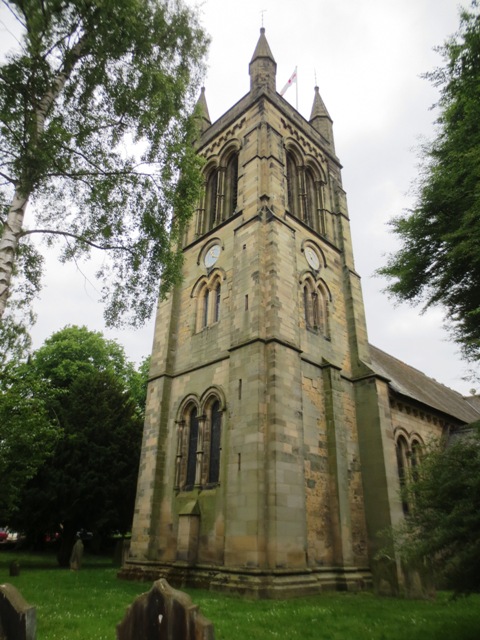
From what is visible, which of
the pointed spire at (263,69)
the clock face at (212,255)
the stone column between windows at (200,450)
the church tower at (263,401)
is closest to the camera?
the church tower at (263,401)

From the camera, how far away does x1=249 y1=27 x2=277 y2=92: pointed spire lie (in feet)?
67.8

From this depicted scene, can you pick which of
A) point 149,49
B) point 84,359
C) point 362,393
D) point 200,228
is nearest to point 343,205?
point 200,228

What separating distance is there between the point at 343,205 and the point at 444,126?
434 inches

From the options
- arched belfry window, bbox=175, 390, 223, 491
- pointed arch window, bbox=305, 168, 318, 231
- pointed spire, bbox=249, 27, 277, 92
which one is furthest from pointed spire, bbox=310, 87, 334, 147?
arched belfry window, bbox=175, 390, 223, 491

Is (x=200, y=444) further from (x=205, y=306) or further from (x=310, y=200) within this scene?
(x=310, y=200)

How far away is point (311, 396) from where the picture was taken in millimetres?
14398

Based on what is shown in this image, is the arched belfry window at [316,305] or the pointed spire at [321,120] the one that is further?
the pointed spire at [321,120]

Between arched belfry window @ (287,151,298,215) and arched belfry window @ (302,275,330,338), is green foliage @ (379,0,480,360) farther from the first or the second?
arched belfry window @ (287,151,298,215)

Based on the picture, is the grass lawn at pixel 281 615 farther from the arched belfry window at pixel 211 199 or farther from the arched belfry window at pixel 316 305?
the arched belfry window at pixel 211 199

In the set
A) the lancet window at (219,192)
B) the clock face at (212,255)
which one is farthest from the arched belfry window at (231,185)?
the clock face at (212,255)

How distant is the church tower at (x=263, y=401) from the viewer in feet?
38.4

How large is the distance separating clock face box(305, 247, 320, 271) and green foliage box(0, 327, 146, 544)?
12.1 metres

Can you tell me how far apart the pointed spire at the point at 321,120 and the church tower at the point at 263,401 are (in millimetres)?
4758

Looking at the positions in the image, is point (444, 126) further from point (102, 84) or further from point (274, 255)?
point (102, 84)
